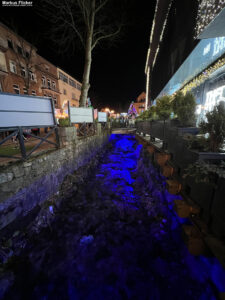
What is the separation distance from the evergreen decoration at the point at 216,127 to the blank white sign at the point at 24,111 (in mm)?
5041

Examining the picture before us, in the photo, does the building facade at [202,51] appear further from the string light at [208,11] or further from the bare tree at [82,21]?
the bare tree at [82,21]

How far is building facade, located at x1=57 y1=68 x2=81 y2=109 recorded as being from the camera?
78.5 ft

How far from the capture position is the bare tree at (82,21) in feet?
27.6

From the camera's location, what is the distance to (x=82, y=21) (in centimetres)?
948

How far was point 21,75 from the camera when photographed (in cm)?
1471

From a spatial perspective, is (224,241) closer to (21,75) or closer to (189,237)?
(189,237)

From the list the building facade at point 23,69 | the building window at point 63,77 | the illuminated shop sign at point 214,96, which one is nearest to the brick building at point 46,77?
the building facade at point 23,69

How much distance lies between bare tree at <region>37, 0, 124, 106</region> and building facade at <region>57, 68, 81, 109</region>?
13.3 meters

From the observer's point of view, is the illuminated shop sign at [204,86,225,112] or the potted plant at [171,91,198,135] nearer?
the potted plant at [171,91,198,135]

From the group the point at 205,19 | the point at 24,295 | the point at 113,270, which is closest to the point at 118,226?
the point at 113,270

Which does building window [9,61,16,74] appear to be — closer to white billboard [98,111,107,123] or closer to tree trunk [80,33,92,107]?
tree trunk [80,33,92,107]

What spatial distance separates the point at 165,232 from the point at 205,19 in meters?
9.63

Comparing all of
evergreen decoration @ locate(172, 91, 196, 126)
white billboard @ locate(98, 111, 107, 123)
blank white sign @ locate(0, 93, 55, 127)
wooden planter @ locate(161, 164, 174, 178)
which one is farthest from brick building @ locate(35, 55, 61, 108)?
wooden planter @ locate(161, 164, 174, 178)

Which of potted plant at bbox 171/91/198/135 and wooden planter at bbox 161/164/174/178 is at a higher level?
potted plant at bbox 171/91/198/135
